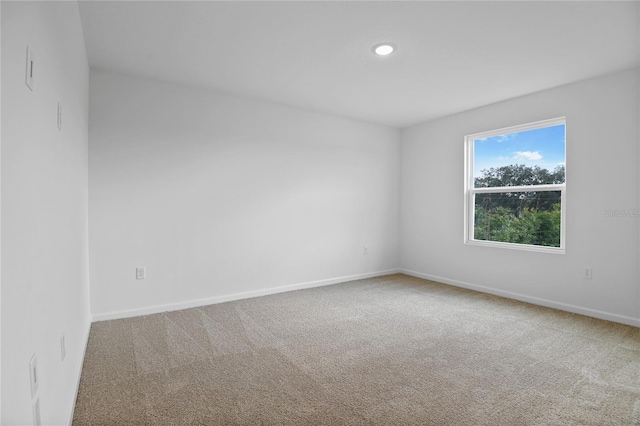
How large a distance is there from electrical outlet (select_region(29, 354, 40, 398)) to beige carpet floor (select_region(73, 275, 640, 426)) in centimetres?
75

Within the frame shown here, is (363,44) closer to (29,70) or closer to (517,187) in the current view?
(29,70)

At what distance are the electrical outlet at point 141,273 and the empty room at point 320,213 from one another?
18 millimetres

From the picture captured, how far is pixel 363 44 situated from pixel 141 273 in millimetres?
2955

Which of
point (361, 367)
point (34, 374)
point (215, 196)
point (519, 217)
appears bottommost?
point (361, 367)

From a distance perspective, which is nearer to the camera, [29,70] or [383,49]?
[29,70]

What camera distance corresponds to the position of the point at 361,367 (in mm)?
2301

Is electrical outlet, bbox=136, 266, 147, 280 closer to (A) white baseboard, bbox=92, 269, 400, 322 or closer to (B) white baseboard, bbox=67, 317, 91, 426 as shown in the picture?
(A) white baseboard, bbox=92, 269, 400, 322

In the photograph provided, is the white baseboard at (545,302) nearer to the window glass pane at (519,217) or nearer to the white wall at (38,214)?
the window glass pane at (519,217)

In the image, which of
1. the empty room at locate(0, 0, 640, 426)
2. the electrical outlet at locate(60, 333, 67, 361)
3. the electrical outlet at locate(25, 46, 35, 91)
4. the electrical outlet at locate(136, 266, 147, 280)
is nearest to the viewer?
the electrical outlet at locate(25, 46, 35, 91)

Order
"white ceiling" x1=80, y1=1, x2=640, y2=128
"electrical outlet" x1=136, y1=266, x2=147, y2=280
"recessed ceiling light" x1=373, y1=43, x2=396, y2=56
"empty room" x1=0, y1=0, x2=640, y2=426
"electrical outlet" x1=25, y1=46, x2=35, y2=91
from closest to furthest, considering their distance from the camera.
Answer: "electrical outlet" x1=25, y1=46, x2=35, y2=91
"empty room" x1=0, y1=0, x2=640, y2=426
"white ceiling" x1=80, y1=1, x2=640, y2=128
"recessed ceiling light" x1=373, y1=43, x2=396, y2=56
"electrical outlet" x1=136, y1=266, x2=147, y2=280

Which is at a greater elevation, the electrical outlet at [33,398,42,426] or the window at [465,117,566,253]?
the window at [465,117,566,253]

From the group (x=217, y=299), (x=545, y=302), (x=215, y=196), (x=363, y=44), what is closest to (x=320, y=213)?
(x=215, y=196)

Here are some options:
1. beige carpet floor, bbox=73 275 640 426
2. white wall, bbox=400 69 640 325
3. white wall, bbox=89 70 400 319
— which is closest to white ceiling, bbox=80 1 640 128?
white wall, bbox=400 69 640 325

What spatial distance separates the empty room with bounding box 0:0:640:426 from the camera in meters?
1.71
